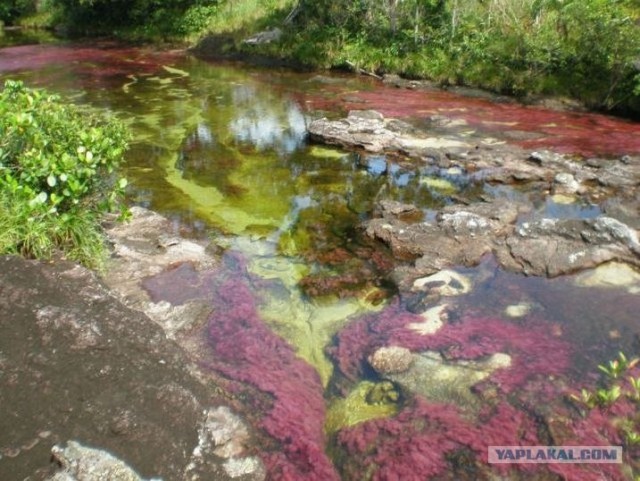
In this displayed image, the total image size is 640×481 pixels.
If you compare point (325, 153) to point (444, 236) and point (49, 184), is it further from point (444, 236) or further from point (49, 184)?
point (49, 184)

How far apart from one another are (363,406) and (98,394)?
1.90 metres

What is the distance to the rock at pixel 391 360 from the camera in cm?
429

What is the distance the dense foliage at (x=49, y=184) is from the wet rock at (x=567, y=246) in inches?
171

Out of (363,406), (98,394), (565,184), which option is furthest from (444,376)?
(565,184)

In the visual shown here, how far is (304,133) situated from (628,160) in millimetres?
6047

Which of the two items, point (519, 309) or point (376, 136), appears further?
point (376, 136)

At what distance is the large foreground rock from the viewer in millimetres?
2795

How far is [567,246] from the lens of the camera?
19.5 ft

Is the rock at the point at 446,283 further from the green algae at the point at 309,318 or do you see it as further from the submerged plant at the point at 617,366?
the submerged plant at the point at 617,366

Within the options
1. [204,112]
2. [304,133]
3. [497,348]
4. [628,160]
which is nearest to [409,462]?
[497,348]

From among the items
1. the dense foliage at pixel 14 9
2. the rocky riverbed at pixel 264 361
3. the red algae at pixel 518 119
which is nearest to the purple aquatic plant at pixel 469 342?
the rocky riverbed at pixel 264 361

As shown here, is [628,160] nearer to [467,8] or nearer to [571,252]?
[571,252]

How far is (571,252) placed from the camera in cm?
584

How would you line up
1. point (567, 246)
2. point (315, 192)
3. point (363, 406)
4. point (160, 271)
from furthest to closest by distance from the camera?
1. point (315, 192)
2. point (567, 246)
3. point (160, 271)
4. point (363, 406)
